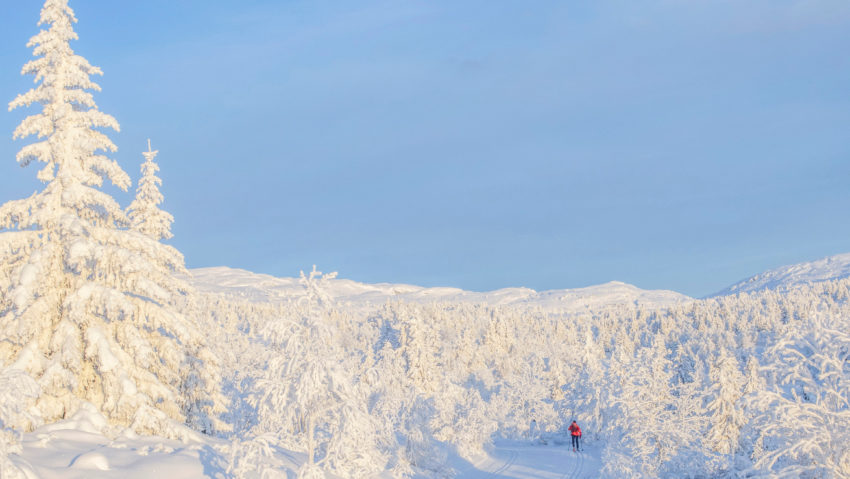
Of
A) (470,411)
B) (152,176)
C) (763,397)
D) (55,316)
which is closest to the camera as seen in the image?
(763,397)

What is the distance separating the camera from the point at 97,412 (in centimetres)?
1484

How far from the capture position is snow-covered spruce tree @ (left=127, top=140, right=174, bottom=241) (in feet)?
74.8

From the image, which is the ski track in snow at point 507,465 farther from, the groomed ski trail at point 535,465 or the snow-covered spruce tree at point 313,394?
the snow-covered spruce tree at point 313,394

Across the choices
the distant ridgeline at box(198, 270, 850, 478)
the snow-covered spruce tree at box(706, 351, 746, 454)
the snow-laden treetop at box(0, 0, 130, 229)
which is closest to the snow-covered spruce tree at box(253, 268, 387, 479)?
the distant ridgeline at box(198, 270, 850, 478)

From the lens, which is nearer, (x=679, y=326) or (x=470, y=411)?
(x=470, y=411)

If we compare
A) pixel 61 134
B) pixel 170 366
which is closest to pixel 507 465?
pixel 170 366

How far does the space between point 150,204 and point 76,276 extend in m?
7.51

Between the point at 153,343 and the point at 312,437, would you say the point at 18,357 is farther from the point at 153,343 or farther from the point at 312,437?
the point at 312,437

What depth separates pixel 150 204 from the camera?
23.0 meters

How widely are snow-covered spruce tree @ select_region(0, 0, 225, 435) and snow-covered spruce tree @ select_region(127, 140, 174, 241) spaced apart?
489cm

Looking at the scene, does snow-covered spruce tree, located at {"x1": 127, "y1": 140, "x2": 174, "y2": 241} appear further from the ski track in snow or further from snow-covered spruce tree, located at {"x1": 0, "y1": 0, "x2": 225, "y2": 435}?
the ski track in snow

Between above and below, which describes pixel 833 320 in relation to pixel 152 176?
below

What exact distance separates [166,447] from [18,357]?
420cm

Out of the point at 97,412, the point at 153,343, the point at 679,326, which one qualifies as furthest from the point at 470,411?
the point at 679,326
